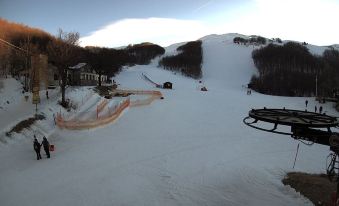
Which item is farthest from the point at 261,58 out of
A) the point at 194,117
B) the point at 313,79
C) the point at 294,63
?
the point at 194,117

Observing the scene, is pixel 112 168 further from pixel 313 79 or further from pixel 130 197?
pixel 313 79

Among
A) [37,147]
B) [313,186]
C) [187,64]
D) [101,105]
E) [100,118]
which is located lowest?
[313,186]

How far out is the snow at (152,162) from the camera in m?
17.3

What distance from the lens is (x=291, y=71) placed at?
401 feet

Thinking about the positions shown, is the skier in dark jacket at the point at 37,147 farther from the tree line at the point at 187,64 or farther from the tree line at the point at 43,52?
the tree line at the point at 187,64

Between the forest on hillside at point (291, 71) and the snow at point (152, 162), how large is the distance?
50.5m

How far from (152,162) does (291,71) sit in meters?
108

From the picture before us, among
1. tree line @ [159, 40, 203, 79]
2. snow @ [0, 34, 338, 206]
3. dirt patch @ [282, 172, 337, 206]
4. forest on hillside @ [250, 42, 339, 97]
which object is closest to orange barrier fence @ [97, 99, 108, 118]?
snow @ [0, 34, 338, 206]

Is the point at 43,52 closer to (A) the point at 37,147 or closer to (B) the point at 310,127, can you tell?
(A) the point at 37,147

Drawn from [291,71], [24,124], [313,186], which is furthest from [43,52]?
[291,71]

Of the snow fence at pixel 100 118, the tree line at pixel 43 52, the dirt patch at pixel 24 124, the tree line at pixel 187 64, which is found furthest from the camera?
the tree line at pixel 187 64

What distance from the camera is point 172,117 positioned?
4194cm

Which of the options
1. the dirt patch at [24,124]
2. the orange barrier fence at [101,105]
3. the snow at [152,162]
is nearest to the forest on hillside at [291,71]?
the orange barrier fence at [101,105]

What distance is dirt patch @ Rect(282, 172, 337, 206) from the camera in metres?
17.6
